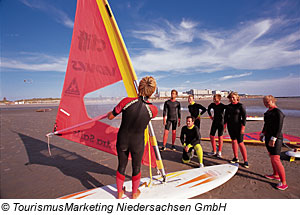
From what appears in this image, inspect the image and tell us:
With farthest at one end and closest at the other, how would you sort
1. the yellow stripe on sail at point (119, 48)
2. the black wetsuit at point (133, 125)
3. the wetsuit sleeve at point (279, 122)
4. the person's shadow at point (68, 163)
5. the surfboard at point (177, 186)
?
the person's shadow at point (68, 163) → the wetsuit sleeve at point (279, 122) → the surfboard at point (177, 186) → the yellow stripe on sail at point (119, 48) → the black wetsuit at point (133, 125)

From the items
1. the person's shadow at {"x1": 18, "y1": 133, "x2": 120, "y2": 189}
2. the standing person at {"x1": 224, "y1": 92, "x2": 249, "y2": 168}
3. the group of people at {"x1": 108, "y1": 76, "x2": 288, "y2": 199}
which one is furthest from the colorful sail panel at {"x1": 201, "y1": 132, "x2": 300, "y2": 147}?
the person's shadow at {"x1": 18, "y1": 133, "x2": 120, "y2": 189}

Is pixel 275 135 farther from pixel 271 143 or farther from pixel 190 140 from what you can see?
pixel 190 140

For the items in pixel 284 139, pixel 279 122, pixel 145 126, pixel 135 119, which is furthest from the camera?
pixel 284 139

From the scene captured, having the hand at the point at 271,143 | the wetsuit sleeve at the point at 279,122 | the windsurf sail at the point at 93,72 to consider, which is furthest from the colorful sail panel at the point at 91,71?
the wetsuit sleeve at the point at 279,122

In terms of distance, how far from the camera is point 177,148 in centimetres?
571

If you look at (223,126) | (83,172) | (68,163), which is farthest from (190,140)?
(68,163)

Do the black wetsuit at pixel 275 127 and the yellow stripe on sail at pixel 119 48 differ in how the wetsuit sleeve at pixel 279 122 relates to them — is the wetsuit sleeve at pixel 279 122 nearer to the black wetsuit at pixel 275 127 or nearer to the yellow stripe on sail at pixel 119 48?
the black wetsuit at pixel 275 127

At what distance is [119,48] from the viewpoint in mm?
2707

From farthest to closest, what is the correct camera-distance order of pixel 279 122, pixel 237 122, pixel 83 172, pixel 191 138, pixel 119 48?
pixel 191 138, pixel 237 122, pixel 83 172, pixel 279 122, pixel 119 48

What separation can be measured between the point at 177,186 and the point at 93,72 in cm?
276

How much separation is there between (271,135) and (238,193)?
1317mm

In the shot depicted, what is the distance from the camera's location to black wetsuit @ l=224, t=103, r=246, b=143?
3955mm

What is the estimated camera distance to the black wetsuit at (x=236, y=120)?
156 inches

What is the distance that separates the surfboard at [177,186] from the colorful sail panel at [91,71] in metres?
0.46
